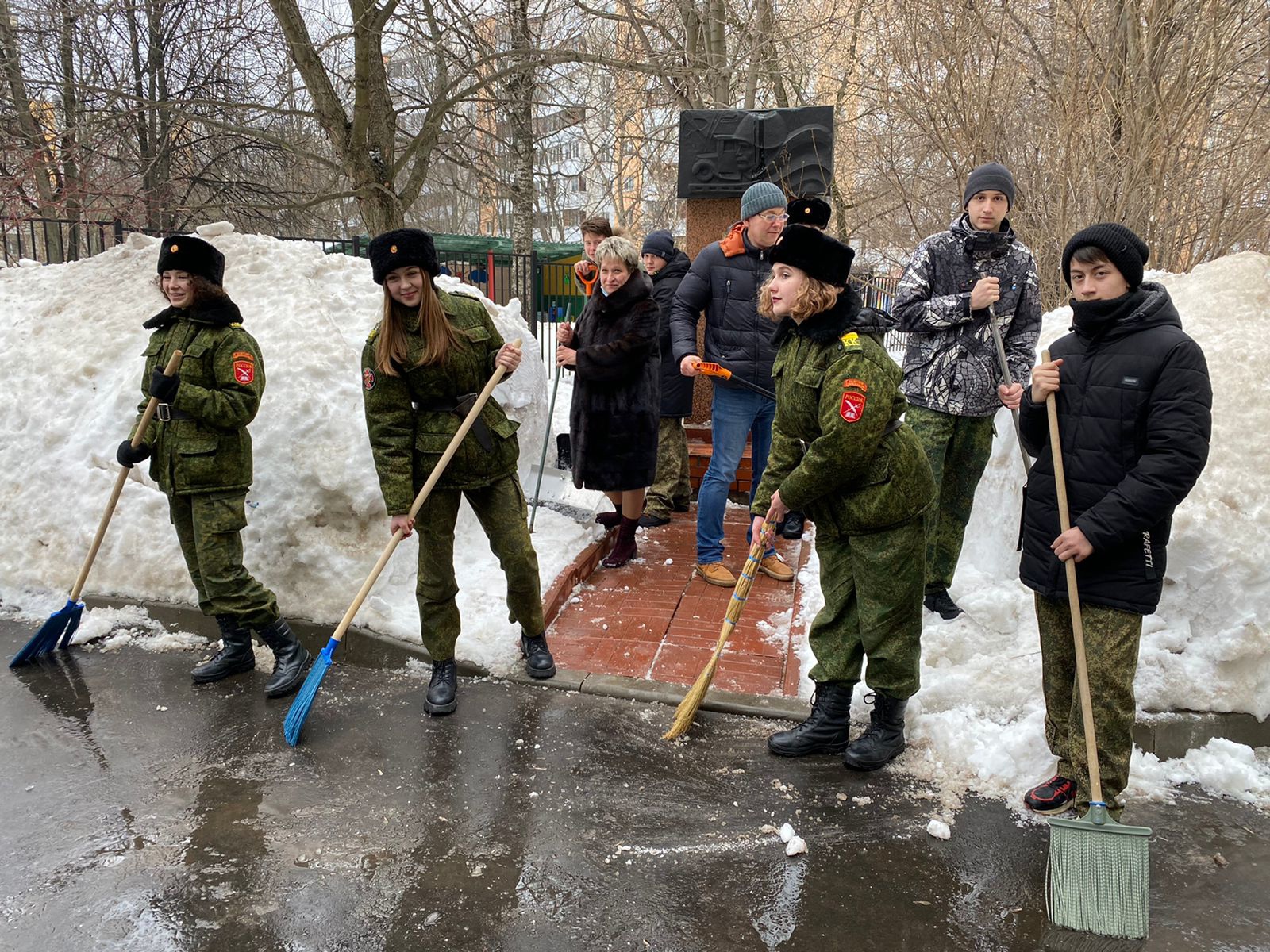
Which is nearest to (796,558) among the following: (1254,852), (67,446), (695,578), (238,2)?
(695,578)

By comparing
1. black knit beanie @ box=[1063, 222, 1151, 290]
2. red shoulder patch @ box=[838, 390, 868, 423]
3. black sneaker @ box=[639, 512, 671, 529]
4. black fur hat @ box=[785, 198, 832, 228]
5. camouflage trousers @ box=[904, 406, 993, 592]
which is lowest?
black sneaker @ box=[639, 512, 671, 529]

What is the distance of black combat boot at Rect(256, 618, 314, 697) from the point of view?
4230mm

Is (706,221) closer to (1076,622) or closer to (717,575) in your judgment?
(717,575)

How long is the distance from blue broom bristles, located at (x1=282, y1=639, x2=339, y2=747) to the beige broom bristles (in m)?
1.46

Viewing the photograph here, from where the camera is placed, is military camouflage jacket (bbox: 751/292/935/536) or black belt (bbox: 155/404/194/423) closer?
military camouflage jacket (bbox: 751/292/935/536)

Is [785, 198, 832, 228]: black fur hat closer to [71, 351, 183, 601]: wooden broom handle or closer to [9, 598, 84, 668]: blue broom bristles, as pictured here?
[71, 351, 183, 601]: wooden broom handle

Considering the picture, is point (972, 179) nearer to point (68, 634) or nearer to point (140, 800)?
point (140, 800)

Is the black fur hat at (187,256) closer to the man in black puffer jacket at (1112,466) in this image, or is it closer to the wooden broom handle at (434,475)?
the wooden broom handle at (434,475)

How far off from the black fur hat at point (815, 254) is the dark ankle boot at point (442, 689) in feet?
7.82

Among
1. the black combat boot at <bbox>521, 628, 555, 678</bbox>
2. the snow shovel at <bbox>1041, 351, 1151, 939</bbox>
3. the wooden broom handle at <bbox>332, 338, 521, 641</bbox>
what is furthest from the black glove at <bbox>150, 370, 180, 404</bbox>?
the snow shovel at <bbox>1041, 351, 1151, 939</bbox>

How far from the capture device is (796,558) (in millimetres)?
5840

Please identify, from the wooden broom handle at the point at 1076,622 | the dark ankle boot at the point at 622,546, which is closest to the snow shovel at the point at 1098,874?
the wooden broom handle at the point at 1076,622

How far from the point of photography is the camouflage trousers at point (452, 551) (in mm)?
4070

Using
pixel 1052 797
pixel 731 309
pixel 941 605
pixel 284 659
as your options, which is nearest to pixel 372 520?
pixel 284 659
